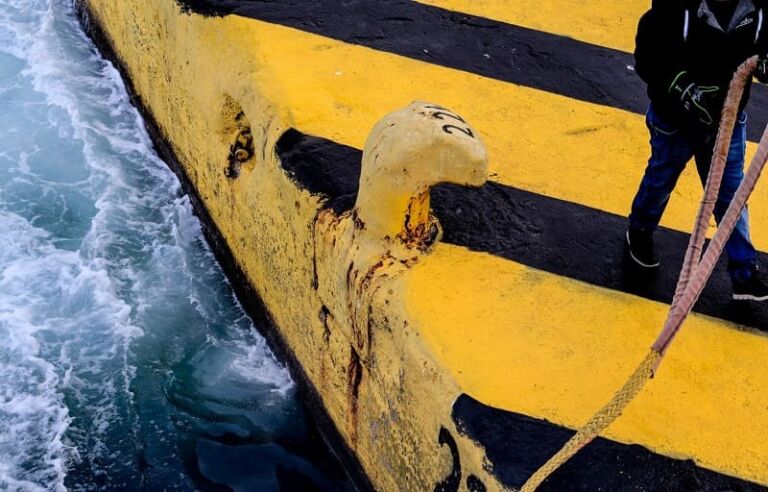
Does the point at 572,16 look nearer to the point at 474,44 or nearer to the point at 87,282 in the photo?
the point at 474,44

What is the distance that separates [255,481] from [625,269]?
170cm

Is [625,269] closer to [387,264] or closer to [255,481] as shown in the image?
[387,264]

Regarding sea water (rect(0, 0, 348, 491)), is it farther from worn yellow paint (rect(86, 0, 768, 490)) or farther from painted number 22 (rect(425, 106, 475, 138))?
painted number 22 (rect(425, 106, 475, 138))

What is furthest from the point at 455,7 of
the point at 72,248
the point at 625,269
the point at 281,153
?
the point at 72,248

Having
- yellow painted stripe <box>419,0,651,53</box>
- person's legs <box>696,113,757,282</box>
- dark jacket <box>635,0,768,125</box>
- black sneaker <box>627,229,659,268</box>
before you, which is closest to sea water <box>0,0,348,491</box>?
black sneaker <box>627,229,659,268</box>

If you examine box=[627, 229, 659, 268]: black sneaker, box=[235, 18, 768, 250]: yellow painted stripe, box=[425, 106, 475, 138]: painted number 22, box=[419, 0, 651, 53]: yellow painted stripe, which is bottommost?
box=[627, 229, 659, 268]: black sneaker

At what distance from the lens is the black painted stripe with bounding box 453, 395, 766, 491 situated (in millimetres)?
2393

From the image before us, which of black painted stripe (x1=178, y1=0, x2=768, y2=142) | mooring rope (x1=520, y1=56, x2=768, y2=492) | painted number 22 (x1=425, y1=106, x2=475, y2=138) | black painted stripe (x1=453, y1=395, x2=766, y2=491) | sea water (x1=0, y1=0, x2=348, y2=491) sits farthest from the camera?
black painted stripe (x1=178, y1=0, x2=768, y2=142)

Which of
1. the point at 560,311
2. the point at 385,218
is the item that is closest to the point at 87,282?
the point at 385,218

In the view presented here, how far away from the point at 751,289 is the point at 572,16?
2.06 m

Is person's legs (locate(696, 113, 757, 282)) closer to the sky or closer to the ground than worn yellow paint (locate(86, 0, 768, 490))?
closer to the sky

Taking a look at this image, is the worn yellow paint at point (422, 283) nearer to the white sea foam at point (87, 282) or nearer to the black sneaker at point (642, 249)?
the black sneaker at point (642, 249)

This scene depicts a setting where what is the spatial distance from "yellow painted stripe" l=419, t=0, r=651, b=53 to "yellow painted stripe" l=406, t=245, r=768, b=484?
182 centimetres

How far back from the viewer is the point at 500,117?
147 inches
